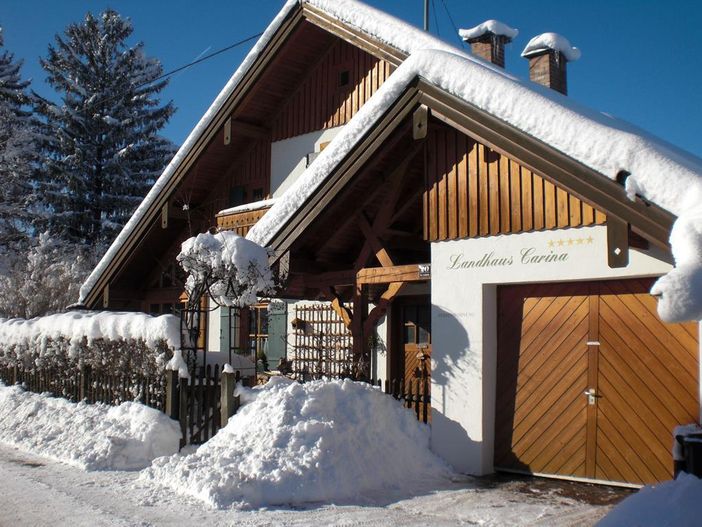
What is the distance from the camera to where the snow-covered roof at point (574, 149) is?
561 cm

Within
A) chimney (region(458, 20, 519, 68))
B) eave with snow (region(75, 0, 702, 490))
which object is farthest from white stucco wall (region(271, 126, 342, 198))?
chimney (region(458, 20, 519, 68))

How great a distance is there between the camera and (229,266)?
10930 millimetres

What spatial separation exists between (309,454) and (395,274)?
12.5 feet

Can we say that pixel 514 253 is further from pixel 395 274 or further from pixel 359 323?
pixel 359 323

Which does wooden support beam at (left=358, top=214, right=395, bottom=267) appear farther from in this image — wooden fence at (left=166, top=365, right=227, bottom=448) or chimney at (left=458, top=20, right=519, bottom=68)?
chimney at (left=458, top=20, right=519, bottom=68)

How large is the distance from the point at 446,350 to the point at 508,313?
999mm

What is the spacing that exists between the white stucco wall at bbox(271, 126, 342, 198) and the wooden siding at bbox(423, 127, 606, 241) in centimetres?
613

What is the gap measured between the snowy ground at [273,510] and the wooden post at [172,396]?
166 cm

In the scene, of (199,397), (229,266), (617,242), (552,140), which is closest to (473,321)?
(617,242)

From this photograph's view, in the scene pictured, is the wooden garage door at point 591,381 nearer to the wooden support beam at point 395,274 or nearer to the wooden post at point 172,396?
the wooden support beam at point 395,274

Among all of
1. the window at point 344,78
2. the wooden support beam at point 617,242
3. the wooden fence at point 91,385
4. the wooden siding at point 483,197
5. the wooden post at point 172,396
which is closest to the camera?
the wooden support beam at point 617,242

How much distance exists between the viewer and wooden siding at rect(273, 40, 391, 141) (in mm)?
15492

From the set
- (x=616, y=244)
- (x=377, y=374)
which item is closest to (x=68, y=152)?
(x=377, y=374)

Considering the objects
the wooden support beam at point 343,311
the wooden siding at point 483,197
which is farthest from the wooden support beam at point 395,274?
the wooden support beam at point 343,311
